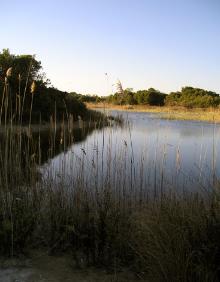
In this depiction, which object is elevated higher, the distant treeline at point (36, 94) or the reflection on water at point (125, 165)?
the distant treeline at point (36, 94)

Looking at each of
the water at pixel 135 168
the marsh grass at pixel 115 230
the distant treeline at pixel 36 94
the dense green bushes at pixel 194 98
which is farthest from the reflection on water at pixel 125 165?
the dense green bushes at pixel 194 98

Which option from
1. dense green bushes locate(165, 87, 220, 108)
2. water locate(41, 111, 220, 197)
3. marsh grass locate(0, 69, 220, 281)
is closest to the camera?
marsh grass locate(0, 69, 220, 281)

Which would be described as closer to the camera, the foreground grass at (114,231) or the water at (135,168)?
the foreground grass at (114,231)

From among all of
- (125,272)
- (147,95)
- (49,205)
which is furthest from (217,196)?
(147,95)

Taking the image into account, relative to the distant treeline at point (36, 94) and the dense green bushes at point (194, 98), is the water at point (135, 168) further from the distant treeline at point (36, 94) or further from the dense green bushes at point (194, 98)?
the dense green bushes at point (194, 98)

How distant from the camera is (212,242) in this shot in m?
3.10

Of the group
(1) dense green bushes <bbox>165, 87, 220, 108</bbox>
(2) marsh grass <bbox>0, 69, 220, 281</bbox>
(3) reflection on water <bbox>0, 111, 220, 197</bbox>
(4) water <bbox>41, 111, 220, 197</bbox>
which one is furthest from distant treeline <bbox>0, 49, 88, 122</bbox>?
(1) dense green bushes <bbox>165, 87, 220, 108</bbox>

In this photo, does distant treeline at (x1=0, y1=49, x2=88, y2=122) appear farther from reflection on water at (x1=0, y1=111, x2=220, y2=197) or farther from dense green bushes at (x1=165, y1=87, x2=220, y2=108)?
dense green bushes at (x1=165, y1=87, x2=220, y2=108)

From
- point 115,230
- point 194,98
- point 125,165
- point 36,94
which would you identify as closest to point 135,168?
point 125,165

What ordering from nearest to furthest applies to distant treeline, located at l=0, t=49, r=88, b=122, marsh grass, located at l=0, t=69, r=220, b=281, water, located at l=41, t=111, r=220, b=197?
marsh grass, located at l=0, t=69, r=220, b=281 < water, located at l=41, t=111, r=220, b=197 < distant treeline, located at l=0, t=49, r=88, b=122

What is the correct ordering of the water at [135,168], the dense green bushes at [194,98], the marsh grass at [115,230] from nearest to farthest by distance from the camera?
the marsh grass at [115,230], the water at [135,168], the dense green bushes at [194,98]

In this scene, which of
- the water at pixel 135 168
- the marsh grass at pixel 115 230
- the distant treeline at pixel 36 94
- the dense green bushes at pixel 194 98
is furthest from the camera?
the dense green bushes at pixel 194 98

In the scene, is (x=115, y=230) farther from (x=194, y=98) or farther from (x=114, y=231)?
(x=194, y=98)

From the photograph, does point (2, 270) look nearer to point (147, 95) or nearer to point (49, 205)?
point (49, 205)
